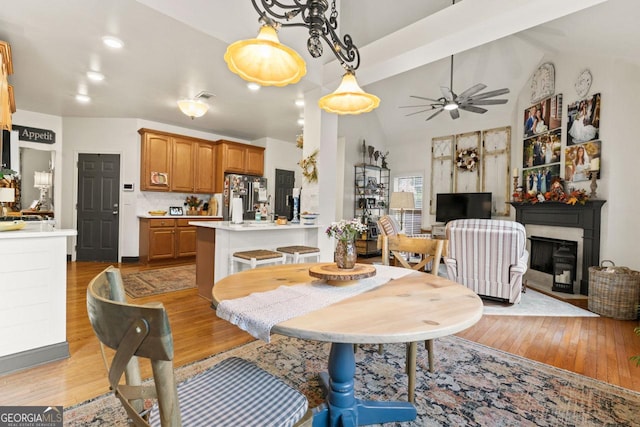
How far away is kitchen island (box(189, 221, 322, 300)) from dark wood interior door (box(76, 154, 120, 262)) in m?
3.15

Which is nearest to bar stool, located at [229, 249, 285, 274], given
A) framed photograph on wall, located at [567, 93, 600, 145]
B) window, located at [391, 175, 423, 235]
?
framed photograph on wall, located at [567, 93, 600, 145]

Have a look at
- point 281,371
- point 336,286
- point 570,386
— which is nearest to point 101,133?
point 281,371

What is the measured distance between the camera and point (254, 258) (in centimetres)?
299

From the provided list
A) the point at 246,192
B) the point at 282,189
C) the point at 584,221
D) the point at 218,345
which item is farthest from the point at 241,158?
the point at 584,221

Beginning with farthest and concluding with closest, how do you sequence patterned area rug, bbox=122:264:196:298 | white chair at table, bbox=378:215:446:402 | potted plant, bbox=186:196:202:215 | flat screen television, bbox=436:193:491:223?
potted plant, bbox=186:196:202:215, flat screen television, bbox=436:193:491:223, patterned area rug, bbox=122:264:196:298, white chair at table, bbox=378:215:446:402

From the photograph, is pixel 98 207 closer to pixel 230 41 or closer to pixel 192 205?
pixel 192 205

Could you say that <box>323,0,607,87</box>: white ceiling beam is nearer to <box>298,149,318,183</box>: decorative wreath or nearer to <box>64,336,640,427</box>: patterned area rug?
<box>298,149,318,183</box>: decorative wreath

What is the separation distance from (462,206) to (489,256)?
11.0 feet

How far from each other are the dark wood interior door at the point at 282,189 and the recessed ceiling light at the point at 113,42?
4.47 m

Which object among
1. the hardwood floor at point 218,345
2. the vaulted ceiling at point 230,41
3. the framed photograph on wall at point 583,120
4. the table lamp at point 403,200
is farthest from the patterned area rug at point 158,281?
the framed photograph on wall at point 583,120

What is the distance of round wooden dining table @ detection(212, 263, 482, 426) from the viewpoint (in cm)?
93

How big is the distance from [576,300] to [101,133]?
7939 mm

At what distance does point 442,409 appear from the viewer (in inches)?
66.6

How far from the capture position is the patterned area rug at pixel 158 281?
12.6 feet
